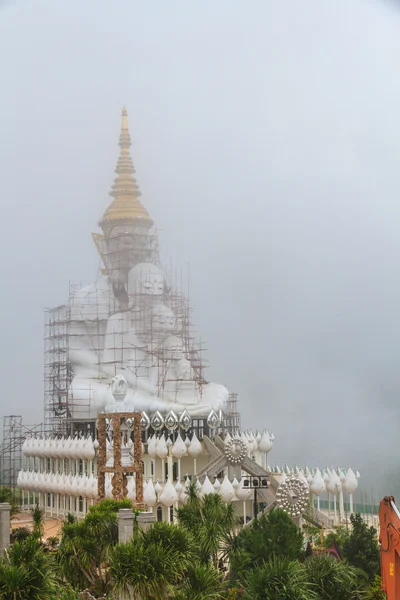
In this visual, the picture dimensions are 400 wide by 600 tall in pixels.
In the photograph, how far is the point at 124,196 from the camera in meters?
44.4

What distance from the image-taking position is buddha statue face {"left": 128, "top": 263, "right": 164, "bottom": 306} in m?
40.3

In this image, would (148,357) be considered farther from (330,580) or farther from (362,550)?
(330,580)

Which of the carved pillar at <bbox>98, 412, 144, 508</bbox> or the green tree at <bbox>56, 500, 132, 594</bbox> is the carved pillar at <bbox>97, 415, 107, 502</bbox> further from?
the green tree at <bbox>56, 500, 132, 594</bbox>

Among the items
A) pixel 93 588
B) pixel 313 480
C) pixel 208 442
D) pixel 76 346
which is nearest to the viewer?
pixel 93 588

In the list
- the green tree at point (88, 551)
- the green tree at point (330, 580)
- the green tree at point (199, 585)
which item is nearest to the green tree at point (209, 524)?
the green tree at point (88, 551)

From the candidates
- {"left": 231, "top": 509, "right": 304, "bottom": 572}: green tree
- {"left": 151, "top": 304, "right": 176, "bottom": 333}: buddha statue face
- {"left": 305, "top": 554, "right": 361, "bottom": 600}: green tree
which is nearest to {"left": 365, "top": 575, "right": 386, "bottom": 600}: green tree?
{"left": 305, "top": 554, "right": 361, "bottom": 600}: green tree

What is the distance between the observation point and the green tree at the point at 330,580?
47.1ft

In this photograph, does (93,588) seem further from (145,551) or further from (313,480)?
(313,480)

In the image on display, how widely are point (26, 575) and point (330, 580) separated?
4.87m

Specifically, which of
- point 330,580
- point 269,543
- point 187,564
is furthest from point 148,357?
point 187,564

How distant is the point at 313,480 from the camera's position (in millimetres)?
30797

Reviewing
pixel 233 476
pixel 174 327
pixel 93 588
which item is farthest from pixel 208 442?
pixel 93 588

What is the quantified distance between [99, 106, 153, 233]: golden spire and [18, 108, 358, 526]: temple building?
0.05 m

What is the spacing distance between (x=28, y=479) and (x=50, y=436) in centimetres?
198
